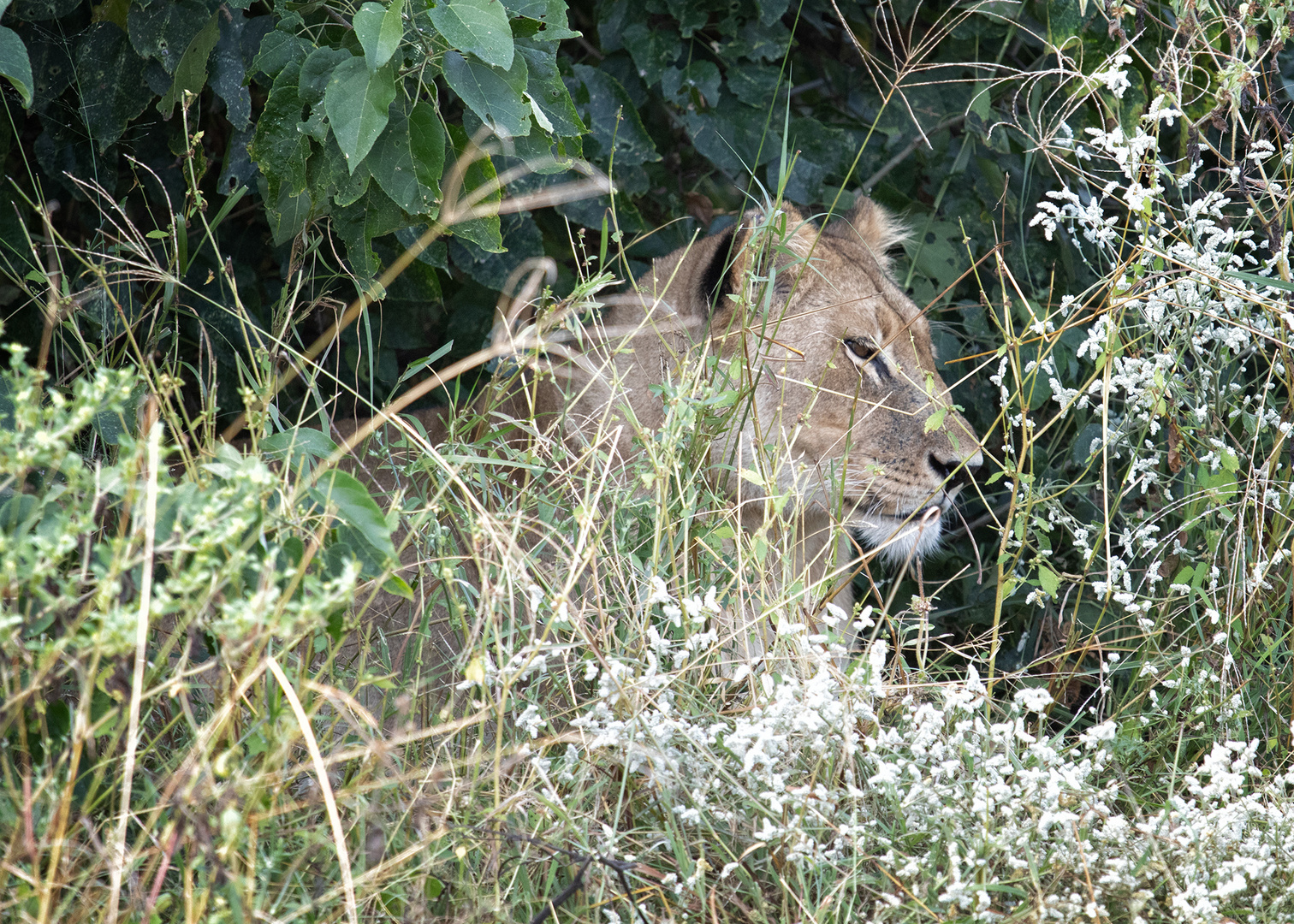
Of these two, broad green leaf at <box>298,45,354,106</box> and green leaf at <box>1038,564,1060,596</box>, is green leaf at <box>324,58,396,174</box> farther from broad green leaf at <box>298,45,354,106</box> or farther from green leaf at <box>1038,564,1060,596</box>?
green leaf at <box>1038,564,1060,596</box>

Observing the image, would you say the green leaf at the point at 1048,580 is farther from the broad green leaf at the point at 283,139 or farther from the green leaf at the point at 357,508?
the broad green leaf at the point at 283,139

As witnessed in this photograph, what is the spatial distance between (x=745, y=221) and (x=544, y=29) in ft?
4.21

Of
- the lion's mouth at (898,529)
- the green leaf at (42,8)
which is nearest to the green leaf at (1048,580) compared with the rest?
the lion's mouth at (898,529)

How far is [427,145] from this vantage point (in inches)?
95.8

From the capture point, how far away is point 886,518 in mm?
3223

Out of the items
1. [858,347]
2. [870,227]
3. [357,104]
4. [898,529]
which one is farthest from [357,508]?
[870,227]

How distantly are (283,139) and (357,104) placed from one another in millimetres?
333

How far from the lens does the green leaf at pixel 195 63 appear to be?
2725 millimetres

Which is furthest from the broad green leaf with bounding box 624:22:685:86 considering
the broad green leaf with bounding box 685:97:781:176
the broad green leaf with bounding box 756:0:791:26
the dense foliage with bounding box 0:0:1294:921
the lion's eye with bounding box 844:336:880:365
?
the lion's eye with bounding box 844:336:880:365

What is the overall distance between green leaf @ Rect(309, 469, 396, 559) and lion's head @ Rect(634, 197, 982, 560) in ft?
4.25

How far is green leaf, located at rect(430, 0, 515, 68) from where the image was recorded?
7.16 ft

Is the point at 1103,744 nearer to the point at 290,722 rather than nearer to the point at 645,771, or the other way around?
the point at 645,771

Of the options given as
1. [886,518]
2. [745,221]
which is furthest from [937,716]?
[745,221]

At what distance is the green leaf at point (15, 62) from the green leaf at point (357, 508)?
85 cm
